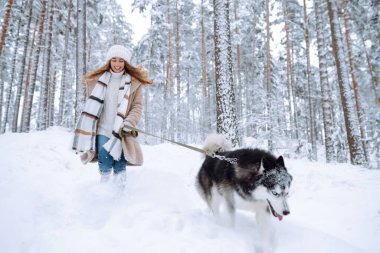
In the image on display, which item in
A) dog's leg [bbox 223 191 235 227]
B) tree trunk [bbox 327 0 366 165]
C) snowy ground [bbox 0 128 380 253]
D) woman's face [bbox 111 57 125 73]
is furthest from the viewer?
tree trunk [bbox 327 0 366 165]

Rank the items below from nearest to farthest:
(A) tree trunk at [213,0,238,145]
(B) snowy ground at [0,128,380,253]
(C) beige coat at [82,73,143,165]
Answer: (B) snowy ground at [0,128,380,253]
(C) beige coat at [82,73,143,165]
(A) tree trunk at [213,0,238,145]

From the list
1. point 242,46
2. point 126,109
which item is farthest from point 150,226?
point 242,46

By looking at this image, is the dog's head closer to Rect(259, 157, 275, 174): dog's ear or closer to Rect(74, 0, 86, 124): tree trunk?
Rect(259, 157, 275, 174): dog's ear

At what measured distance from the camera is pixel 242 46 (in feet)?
80.7

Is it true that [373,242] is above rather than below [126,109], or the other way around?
below

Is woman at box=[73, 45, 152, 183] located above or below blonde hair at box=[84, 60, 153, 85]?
below

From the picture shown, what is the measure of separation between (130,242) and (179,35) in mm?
21156

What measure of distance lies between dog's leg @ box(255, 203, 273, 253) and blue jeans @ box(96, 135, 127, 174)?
88.8 inches

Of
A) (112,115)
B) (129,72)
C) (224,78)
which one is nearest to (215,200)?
(112,115)

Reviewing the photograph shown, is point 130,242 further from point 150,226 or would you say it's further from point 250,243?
point 250,243

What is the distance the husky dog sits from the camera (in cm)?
312

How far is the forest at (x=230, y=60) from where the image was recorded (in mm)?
9477

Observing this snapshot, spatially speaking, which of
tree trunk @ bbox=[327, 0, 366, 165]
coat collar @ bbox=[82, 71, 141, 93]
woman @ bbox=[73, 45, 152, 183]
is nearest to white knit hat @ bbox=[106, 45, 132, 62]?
woman @ bbox=[73, 45, 152, 183]

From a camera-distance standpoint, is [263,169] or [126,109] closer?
[263,169]
